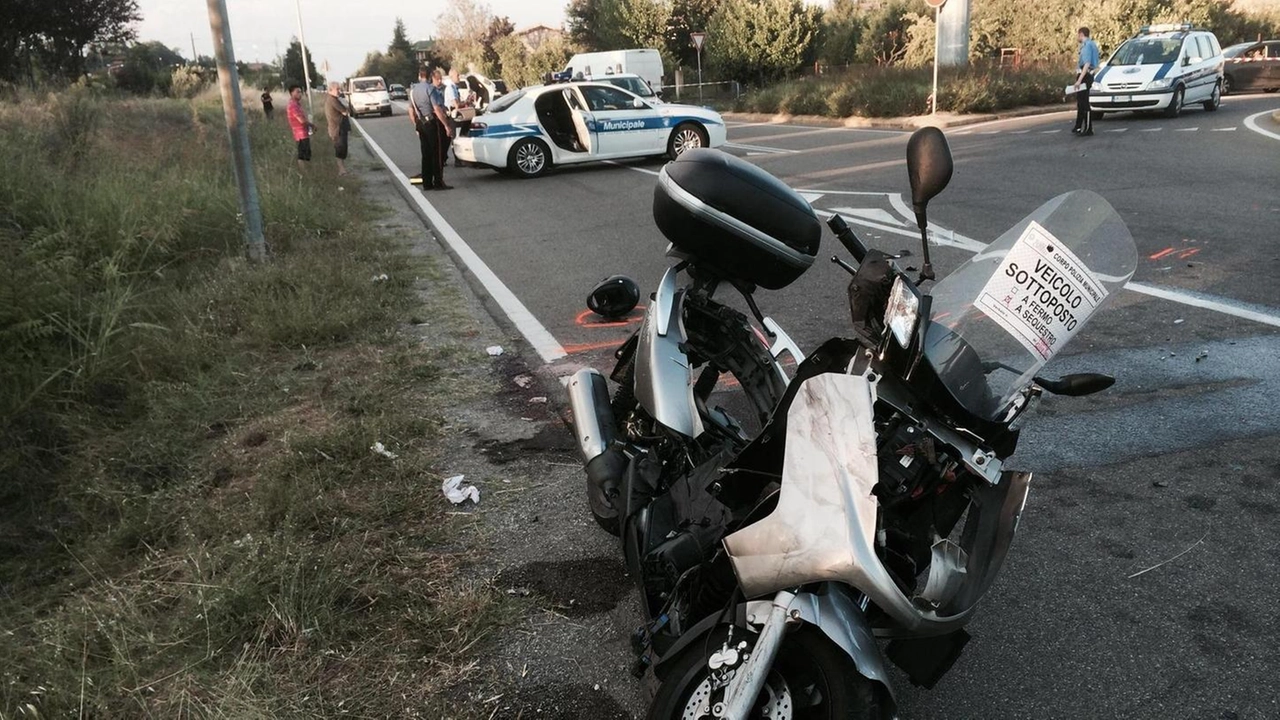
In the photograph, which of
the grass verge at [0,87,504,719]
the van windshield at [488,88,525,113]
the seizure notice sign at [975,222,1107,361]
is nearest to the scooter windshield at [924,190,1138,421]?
the seizure notice sign at [975,222,1107,361]

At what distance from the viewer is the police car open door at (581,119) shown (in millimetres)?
15211

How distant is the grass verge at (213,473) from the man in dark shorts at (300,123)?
6988 mm

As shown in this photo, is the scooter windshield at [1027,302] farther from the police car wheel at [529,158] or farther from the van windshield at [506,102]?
the van windshield at [506,102]

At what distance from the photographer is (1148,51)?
18859 mm

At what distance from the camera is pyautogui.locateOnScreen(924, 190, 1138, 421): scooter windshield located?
206cm

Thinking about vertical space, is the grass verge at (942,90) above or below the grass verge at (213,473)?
above

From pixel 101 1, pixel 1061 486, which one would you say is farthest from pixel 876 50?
pixel 1061 486

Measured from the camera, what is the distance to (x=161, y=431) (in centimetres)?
445

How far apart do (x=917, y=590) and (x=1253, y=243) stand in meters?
6.93

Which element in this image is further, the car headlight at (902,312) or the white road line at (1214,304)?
the white road line at (1214,304)

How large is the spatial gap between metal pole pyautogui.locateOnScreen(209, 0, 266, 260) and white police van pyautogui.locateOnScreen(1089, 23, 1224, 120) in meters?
15.6

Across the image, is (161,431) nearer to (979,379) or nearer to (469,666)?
(469,666)

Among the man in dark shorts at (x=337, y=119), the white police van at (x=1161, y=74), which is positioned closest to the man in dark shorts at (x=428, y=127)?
the man in dark shorts at (x=337, y=119)

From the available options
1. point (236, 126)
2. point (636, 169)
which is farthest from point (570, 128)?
point (236, 126)
